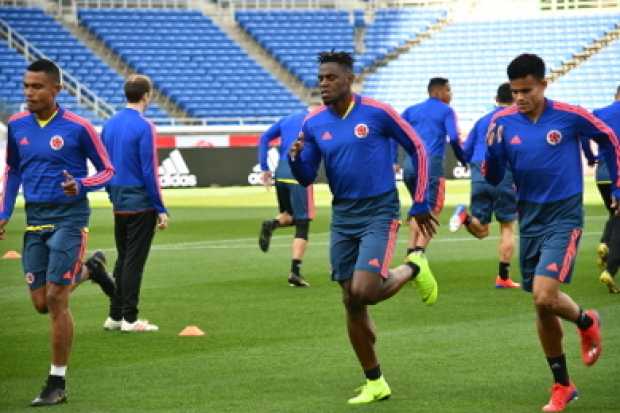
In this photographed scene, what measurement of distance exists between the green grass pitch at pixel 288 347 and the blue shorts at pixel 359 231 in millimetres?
849

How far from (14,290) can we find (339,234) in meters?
7.48

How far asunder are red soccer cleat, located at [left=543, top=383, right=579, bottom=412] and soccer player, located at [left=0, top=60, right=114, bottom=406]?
2.99m

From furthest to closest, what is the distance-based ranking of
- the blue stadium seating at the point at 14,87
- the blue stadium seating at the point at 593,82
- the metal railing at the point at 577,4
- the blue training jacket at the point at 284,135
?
1. the metal railing at the point at 577,4
2. the blue stadium seating at the point at 593,82
3. the blue stadium seating at the point at 14,87
4. the blue training jacket at the point at 284,135

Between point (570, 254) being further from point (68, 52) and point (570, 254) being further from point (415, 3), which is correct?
point (415, 3)

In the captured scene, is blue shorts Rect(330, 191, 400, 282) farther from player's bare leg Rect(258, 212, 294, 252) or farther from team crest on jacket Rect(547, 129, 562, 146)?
player's bare leg Rect(258, 212, 294, 252)

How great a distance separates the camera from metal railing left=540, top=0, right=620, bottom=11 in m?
54.1

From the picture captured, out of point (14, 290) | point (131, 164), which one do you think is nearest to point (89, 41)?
point (14, 290)

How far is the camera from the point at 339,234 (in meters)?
8.47

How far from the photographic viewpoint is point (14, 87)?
4453 centimetres

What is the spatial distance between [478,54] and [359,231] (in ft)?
144

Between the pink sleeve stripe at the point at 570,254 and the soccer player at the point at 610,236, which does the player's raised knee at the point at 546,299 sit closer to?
the pink sleeve stripe at the point at 570,254

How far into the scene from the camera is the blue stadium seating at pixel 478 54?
163 ft

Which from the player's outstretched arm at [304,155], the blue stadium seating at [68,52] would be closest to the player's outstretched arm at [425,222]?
the player's outstretched arm at [304,155]

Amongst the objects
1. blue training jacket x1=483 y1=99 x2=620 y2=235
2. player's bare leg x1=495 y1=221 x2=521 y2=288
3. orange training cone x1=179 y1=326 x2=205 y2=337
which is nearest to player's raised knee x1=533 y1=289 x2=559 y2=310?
blue training jacket x1=483 y1=99 x2=620 y2=235
